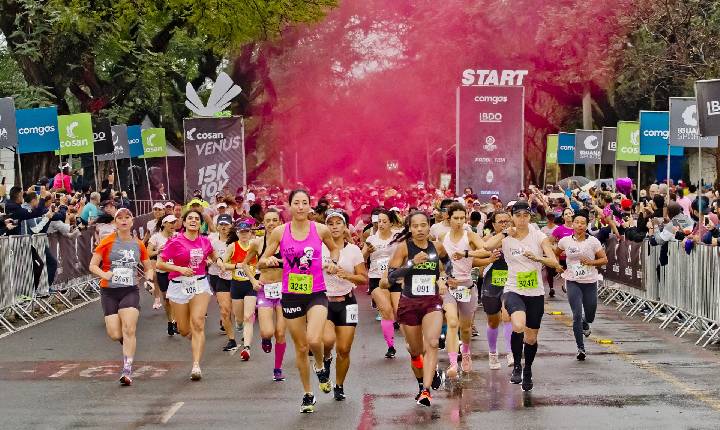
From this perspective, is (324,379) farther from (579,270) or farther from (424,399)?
(579,270)

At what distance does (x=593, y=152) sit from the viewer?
39.7 metres

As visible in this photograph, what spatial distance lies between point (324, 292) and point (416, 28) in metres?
41.6

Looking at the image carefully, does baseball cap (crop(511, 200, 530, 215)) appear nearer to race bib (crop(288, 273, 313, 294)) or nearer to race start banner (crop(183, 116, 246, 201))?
race bib (crop(288, 273, 313, 294))

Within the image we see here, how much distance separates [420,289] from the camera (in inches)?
492

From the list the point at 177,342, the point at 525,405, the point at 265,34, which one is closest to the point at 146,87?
the point at 265,34

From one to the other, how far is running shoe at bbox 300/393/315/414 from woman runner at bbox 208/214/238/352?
204 inches

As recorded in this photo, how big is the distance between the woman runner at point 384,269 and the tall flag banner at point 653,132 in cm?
1067

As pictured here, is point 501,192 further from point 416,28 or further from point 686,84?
point 416,28

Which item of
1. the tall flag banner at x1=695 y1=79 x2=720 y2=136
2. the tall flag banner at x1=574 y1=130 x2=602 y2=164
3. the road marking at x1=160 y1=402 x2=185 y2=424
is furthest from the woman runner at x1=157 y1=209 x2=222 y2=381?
the tall flag banner at x1=574 y1=130 x2=602 y2=164

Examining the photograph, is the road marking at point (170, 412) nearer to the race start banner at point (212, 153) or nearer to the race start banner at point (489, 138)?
the race start banner at point (212, 153)

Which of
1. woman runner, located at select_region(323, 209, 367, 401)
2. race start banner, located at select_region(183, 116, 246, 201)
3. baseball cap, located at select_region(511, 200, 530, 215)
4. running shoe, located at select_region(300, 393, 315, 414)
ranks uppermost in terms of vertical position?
race start banner, located at select_region(183, 116, 246, 201)

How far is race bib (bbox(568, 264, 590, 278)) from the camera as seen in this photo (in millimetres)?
16469

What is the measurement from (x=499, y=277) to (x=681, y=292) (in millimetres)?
5450

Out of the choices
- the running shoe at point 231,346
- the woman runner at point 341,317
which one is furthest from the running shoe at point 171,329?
the woman runner at point 341,317
